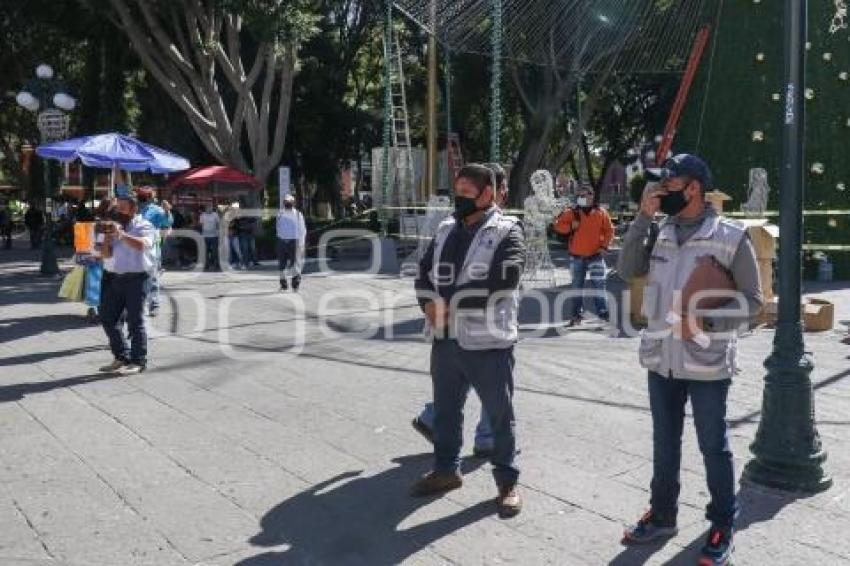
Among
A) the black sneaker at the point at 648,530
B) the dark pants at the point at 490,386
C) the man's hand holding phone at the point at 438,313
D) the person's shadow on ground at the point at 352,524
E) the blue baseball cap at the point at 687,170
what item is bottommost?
the person's shadow on ground at the point at 352,524

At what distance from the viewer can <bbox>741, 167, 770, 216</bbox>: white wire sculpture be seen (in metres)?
13.4

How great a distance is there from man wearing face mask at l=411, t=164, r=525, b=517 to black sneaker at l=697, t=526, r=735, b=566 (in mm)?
982

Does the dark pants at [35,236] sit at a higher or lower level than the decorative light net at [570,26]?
lower

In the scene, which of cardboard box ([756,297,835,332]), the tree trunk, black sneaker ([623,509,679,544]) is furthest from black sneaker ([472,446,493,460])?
the tree trunk

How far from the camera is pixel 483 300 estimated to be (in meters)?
4.34

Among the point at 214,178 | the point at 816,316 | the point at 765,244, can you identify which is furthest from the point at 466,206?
the point at 214,178

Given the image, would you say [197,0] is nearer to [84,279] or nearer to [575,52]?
[575,52]

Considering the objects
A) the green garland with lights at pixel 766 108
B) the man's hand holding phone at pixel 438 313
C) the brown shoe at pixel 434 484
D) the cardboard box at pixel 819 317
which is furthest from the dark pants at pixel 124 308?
the green garland with lights at pixel 766 108

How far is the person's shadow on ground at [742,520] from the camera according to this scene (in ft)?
Answer: 12.8

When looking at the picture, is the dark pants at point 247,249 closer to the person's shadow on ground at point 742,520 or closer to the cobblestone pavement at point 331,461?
the cobblestone pavement at point 331,461

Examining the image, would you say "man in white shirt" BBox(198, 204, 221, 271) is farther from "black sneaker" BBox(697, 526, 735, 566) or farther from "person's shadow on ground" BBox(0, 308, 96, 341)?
"black sneaker" BBox(697, 526, 735, 566)

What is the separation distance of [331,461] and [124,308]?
345 cm

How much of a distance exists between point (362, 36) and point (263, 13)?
1291cm

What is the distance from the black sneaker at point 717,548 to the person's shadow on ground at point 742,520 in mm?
Result: 131
